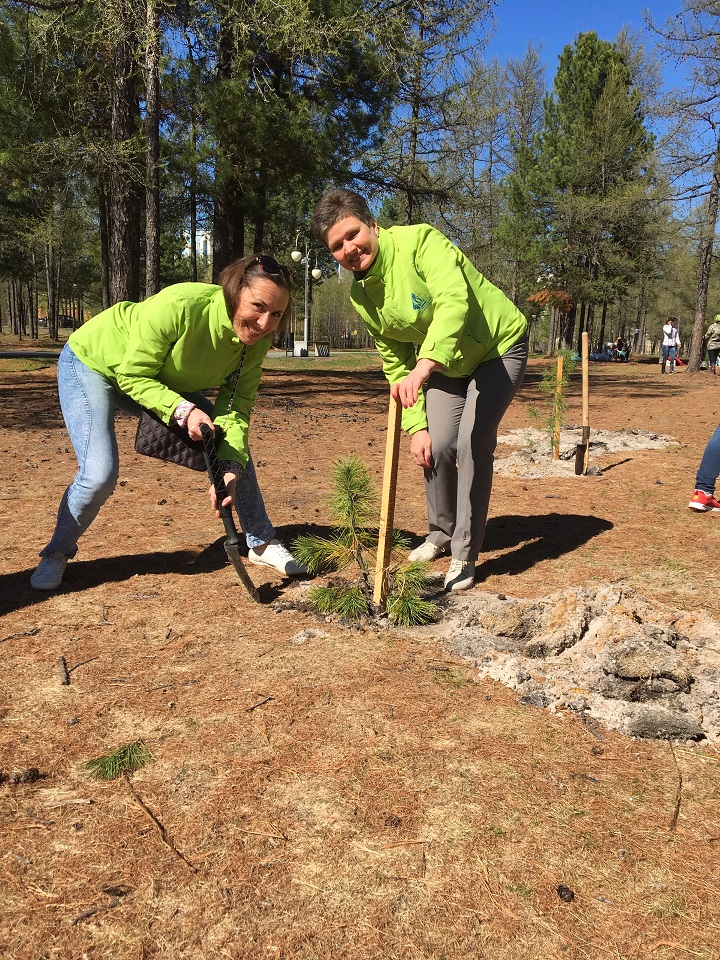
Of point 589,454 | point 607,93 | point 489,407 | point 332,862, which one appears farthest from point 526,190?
point 332,862

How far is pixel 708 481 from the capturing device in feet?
17.2

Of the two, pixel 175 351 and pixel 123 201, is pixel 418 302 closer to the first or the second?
pixel 175 351

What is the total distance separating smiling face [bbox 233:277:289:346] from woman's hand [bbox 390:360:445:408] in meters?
0.68

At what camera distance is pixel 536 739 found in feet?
7.77

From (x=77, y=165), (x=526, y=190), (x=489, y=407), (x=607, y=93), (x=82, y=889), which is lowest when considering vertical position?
(x=82, y=889)

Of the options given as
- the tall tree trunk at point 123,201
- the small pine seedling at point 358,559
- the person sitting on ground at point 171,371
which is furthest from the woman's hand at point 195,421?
the tall tree trunk at point 123,201

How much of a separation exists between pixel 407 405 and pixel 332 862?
164 cm

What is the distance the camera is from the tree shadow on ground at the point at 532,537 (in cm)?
418

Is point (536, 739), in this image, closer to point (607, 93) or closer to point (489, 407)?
point (489, 407)

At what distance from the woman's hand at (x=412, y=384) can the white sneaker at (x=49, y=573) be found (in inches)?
76.4

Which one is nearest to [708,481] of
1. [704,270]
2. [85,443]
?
[85,443]

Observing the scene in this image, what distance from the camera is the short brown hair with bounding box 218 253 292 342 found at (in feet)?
10.3

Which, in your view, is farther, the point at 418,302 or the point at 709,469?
the point at 709,469

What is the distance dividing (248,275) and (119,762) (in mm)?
2010
